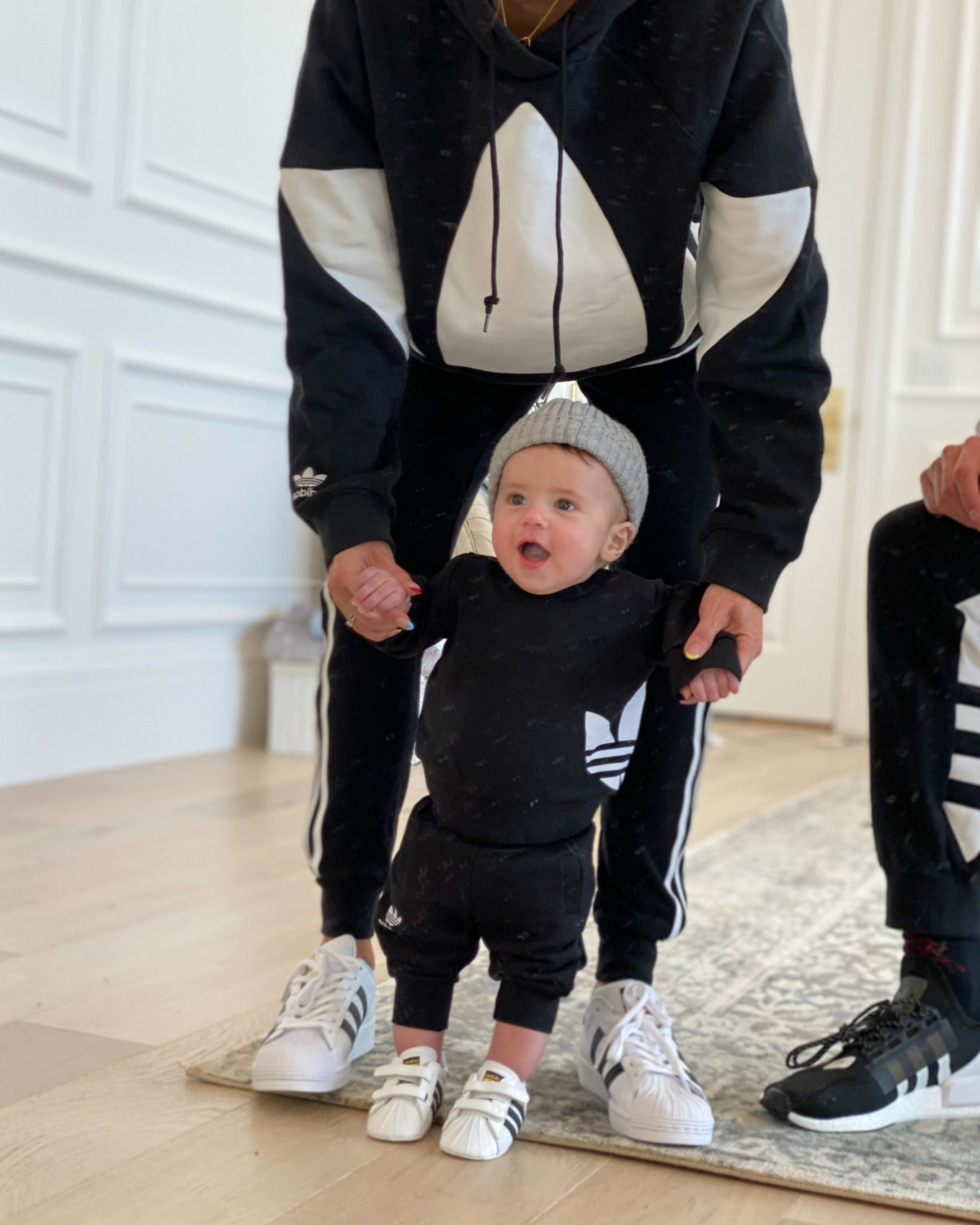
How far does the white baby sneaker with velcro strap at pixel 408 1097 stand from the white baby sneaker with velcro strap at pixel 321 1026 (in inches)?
2.0

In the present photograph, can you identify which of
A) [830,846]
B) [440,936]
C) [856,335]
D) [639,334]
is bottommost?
[830,846]

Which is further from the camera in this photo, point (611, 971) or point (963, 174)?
point (963, 174)

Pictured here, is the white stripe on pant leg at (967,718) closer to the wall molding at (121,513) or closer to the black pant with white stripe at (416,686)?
the black pant with white stripe at (416,686)

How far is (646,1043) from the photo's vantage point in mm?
1174

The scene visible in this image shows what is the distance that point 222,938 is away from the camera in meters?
1.61

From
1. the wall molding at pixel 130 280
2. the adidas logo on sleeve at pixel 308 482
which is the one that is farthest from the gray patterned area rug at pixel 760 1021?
the wall molding at pixel 130 280

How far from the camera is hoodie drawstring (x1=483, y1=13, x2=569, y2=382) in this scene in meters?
1.11

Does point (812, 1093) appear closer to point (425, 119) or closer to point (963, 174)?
point (425, 119)

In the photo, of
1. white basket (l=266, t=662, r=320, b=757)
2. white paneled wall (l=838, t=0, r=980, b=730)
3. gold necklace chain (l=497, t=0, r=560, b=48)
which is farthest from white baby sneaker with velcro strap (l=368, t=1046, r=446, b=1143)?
white paneled wall (l=838, t=0, r=980, b=730)

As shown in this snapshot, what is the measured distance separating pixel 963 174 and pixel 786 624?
4.30ft

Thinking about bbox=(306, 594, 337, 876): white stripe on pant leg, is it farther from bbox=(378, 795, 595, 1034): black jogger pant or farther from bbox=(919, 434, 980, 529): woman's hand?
bbox=(919, 434, 980, 529): woman's hand

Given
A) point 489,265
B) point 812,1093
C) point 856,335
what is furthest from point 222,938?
point 856,335

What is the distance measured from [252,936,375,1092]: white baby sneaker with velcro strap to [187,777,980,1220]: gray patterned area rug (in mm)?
25

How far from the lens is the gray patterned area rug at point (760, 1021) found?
1068 millimetres
